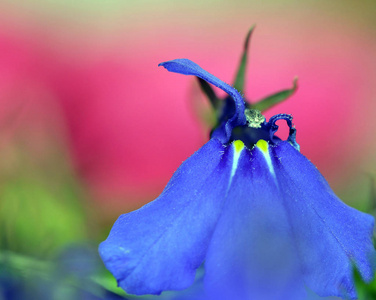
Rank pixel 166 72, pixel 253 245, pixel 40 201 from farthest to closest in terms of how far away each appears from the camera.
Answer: pixel 166 72, pixel 40 201, pixel 253 245

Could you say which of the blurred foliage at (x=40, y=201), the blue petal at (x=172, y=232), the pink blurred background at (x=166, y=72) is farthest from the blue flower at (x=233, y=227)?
the pink blurred background at (x=166, y=72)

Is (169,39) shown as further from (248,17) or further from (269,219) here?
(269,219)

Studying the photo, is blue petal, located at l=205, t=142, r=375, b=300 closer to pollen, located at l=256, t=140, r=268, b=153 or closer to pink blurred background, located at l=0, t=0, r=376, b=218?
pollen, located at l=256, t=140, r=268, b=153

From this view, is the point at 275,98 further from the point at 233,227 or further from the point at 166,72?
the point at 166,72

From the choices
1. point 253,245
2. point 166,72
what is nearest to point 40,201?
point 253,245

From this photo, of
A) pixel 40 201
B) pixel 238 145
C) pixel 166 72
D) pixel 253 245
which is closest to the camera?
pixel 253 245

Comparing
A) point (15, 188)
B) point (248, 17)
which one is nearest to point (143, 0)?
point (248, 17)
